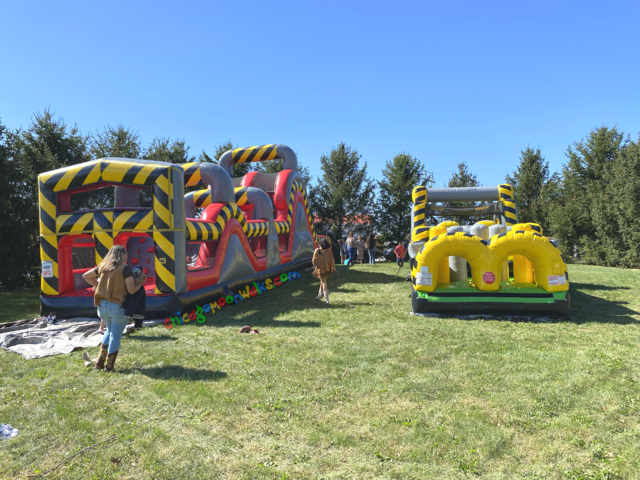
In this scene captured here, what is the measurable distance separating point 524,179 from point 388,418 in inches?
980

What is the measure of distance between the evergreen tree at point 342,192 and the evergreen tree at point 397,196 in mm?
758

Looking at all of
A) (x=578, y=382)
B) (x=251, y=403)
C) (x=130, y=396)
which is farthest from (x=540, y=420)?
(x=130, y=396)

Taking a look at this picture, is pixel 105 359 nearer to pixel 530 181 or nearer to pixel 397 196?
pixel 397 196

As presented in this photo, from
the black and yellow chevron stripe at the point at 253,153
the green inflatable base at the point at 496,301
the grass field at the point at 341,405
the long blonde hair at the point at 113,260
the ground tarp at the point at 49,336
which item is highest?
the black and yellow chevron stripe at the point at 253,153

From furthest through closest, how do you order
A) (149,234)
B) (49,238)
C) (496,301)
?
(49,238)
(149,234)
(496,301)

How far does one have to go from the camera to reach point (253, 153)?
13.4m

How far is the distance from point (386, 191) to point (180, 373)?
20.1 m

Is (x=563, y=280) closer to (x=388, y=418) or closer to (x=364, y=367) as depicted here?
(x=364, y=367)

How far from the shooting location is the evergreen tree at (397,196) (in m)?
22.8

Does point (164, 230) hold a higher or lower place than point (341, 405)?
higher

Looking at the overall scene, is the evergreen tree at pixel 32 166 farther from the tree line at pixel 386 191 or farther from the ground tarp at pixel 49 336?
the ground tarp at pixel 49 336

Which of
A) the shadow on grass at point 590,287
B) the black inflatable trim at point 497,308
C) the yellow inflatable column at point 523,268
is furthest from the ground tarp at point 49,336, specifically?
the shadow on grass at point 590,287

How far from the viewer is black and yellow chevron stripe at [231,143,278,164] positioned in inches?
529

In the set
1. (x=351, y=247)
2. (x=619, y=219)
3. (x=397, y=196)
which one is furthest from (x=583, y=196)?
(x=351, y=247)
